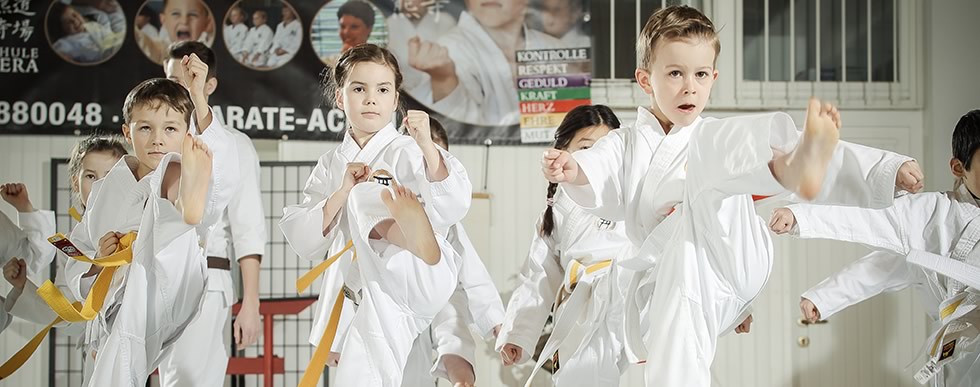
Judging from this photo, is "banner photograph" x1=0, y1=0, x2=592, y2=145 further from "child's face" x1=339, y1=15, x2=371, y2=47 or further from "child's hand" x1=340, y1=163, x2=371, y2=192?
"child's hand" x1=340, y1=163, x2=371, y2=192

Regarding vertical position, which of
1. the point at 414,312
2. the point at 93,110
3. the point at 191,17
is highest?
the point at 191,17

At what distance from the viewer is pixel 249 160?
11.4 feet

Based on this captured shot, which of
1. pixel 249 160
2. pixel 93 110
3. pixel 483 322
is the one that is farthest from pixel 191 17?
pixel 483 322

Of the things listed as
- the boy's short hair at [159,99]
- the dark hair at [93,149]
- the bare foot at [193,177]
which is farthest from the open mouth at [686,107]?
the dark hair at [93,149]

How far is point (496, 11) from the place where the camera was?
15.4 feet

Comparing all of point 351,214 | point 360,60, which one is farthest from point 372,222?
point 360,60

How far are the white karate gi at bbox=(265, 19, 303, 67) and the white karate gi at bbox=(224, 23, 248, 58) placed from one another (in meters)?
0.14

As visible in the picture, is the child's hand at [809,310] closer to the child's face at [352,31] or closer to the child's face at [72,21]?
the child's face at [352,31]

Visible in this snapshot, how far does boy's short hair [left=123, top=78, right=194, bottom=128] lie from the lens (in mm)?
2900

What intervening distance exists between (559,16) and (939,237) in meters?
2.15

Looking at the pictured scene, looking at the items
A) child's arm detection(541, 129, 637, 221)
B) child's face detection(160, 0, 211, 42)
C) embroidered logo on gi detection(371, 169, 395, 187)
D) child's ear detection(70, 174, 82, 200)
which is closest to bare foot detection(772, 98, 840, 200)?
child's arm detection(541, 129, 637, 221)

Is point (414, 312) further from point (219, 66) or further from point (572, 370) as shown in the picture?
point (219, 66)

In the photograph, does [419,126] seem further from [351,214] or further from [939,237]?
[939,237]

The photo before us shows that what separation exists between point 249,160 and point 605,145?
145cm
